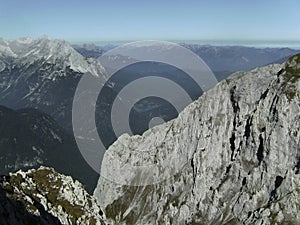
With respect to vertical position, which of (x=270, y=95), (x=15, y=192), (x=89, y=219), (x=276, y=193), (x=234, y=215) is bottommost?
(x=234, y=215)

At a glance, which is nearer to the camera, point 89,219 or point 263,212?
point 89,219

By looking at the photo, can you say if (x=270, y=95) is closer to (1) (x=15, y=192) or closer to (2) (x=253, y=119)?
(2) (x=253, y=119)

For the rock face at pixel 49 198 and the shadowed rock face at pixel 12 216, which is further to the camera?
the rock face at pixel 49 198

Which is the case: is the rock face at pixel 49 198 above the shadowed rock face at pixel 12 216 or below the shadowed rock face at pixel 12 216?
below

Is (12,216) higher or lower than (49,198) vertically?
higher

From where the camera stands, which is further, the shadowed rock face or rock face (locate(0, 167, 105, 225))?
rock face (locate(0, 167, 105, 225))

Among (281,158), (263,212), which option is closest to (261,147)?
(281,158)

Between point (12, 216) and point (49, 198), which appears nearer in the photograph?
point (12, 216)

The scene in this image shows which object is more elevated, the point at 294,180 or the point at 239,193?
the point at 294,180
